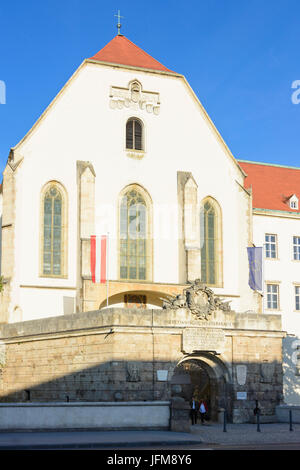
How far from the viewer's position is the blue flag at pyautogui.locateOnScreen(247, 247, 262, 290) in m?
44.3

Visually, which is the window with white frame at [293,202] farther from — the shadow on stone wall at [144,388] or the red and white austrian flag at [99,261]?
the shadow on stone wall at [144,388]

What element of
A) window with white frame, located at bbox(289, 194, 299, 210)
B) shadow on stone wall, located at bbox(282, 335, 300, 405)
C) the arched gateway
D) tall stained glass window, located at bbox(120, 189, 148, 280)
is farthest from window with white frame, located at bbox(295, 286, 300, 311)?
the arched gateway

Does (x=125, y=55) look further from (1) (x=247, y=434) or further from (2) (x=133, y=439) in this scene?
(2) (x=133, y=439)

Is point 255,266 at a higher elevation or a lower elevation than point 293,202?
lower

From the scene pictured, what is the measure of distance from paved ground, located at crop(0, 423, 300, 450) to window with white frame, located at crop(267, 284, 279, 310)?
2089 centimetres

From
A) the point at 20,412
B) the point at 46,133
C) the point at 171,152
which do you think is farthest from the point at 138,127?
the point at 20,412

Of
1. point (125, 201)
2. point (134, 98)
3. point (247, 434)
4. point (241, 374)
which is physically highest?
point (134, 98)

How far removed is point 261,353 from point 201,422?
15.7ft

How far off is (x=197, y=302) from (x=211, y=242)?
12640 millimetres

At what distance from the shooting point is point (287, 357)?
153 feet

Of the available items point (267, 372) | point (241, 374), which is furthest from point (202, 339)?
point (267, 372)

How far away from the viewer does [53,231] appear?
44406 mm

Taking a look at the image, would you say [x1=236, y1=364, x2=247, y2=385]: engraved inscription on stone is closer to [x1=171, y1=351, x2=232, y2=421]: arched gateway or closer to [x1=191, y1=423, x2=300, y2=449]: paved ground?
[x1=171, y1=351, x2=232, y2=421]: arched gateway
